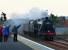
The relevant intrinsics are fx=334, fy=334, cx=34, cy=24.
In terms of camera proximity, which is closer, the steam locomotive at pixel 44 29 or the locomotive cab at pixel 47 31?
the locomotive cab at pixel 47 31

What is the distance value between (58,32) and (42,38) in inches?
660

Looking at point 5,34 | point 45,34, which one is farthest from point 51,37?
point 5,34

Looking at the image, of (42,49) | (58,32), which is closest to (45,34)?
(58,32)

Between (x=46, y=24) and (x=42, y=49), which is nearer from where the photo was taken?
(x=42, y=49)

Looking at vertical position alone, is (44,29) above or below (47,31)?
above

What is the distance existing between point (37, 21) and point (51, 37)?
4.36 metres

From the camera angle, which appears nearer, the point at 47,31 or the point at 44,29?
the point at 47,31

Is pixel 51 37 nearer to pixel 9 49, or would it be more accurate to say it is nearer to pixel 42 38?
pixel 42 38

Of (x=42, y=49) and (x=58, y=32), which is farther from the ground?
(x=42, y=49)

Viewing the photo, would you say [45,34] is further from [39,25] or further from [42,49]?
[42,49]

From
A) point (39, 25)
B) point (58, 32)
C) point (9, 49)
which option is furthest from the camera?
point (58, 32)

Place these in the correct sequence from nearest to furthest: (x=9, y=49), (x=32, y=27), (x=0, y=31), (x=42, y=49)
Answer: (x=42, y=49) → (x=9, y=49) → (x=0, y=31) → (x=32, y=27)

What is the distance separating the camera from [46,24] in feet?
140

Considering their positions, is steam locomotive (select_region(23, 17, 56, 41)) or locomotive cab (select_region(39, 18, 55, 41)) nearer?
locomotive cab (select_region(39, 18, 55, 41))
